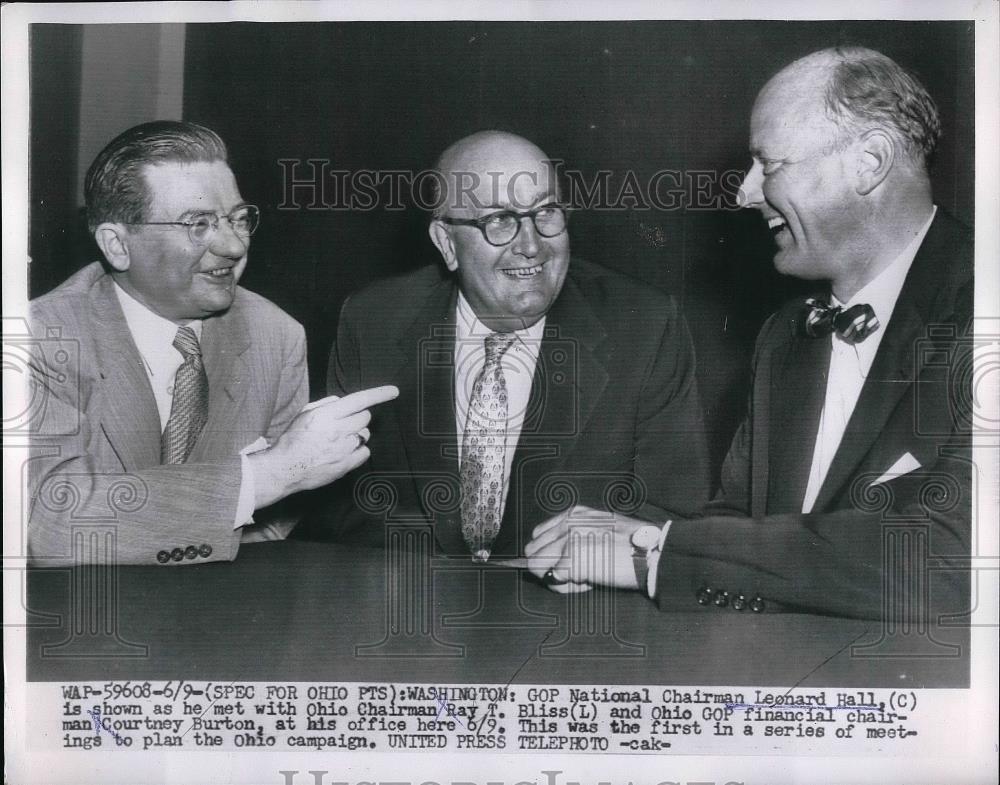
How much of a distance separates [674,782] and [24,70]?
3343mm

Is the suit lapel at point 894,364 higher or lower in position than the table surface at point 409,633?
higher

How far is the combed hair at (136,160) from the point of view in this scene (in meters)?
3.48

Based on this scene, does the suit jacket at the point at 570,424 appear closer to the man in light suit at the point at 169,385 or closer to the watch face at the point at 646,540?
the watch face at the point at 646,540

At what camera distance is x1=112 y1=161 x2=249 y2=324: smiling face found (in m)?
3.46

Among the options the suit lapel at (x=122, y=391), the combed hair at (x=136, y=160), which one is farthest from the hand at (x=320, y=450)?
the combed hair at (x=136, y=160)

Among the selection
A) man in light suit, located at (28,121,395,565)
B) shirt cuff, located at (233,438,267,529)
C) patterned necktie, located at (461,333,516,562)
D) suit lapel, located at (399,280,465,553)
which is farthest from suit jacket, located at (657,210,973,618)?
shirt cuff, located at (233,438,267,529)

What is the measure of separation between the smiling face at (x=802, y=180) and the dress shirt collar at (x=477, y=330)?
0.84 m

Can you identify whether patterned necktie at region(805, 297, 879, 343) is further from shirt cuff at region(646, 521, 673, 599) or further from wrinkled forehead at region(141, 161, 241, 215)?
wrinkled forehead at region(141, 161, 241, 215)

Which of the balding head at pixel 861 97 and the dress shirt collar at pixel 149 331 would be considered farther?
the dress shirt collar at pixel 149 331

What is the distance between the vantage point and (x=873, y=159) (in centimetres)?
Result: 338

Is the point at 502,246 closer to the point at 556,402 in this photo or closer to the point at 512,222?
the point at 512,222

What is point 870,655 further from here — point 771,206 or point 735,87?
point 735,87

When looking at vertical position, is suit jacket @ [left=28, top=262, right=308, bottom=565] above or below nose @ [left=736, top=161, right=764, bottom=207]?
below

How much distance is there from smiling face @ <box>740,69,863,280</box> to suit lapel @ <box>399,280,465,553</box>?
112cm
